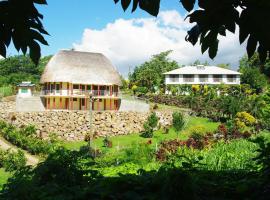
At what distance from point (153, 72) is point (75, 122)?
28.5 meters

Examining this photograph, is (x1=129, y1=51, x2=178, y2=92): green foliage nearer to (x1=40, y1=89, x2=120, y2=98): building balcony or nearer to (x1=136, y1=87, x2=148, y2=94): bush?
(x1=136, y1=87, x2=148, y2=94): bush

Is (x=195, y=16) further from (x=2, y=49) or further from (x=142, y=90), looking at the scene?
(x=142, y=90)

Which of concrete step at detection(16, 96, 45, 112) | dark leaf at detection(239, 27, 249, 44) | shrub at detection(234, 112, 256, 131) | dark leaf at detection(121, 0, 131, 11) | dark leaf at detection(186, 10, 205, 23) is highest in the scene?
dark leaf at detection(121, 0, 131, 11)

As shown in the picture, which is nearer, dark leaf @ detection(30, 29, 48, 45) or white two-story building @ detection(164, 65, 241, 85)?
dark leaf @ detection(30, 29, 48, 45)

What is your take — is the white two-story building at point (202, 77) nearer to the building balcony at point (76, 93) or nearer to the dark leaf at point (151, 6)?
the building balcony at point (76, 93)

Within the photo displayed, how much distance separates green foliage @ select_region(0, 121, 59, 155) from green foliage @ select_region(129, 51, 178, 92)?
3038 centimetres

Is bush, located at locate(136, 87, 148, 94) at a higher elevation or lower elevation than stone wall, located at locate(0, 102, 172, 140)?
higher

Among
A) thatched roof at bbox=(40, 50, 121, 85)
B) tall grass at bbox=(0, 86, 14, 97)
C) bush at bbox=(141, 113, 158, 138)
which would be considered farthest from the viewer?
tall grass at bbox=(0, 86, 14, 97)

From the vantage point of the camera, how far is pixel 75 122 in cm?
3353

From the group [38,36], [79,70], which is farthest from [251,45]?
[79,70]

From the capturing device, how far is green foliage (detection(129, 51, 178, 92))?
5875 cm

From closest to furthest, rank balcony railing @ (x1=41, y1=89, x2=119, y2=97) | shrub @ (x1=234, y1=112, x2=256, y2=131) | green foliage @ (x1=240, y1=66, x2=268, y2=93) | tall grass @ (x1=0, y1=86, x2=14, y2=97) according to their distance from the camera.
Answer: shrub @ (x1=234, y1=112, x2=256, y2=131)
balcony railing @ (x1=41, y1=89, x2=119, y2=97)
tall grass @ (x1=0, y1=86, x2=14, y2=97)
green foliage @ (x1=240, y1=66, x2=268, y2=93)

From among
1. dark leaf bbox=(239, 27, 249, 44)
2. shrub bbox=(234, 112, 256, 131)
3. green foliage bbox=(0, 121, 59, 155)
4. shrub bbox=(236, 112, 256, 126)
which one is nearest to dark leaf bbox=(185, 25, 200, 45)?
dark leaf bbox=(239, 27, 249, 44)

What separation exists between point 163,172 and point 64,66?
3704 centimetres
